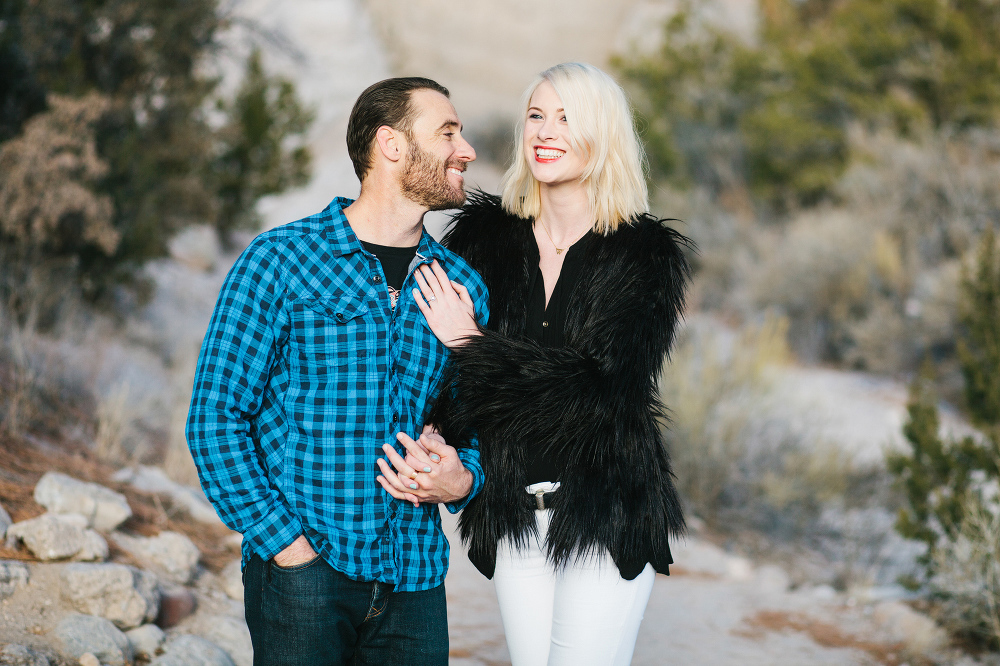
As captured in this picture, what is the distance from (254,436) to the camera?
186 cm

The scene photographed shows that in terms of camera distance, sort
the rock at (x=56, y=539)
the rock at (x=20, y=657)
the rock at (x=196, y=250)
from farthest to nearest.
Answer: the rock at (x=196, y=250), the rock at (x=56, y=539), the rock at (x=20, y=657)

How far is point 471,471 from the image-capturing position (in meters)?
2.07

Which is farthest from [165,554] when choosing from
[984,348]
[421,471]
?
[984,348]

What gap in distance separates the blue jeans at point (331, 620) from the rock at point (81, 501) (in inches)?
84.9

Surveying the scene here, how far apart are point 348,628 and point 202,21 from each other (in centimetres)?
770

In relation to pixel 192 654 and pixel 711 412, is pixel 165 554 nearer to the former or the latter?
pixel 192 654

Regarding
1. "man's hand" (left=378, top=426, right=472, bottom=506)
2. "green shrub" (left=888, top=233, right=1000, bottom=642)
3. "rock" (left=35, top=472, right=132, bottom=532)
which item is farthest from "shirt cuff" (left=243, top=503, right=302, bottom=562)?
"green shrub" (left=888, top=233, right=1000, bottom=642)

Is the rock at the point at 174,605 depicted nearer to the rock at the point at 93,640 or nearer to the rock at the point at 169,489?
the rock at the point at 93,640

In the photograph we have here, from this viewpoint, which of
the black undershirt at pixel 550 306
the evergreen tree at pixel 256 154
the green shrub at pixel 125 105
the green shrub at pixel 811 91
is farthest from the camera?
the green shrub at pixel 811 91

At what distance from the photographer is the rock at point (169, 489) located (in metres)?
4.48

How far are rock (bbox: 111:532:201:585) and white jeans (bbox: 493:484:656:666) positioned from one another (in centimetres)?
198

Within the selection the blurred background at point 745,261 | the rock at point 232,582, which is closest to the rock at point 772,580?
the blurred background at point 745,261

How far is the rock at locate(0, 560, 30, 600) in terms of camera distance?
288 cm

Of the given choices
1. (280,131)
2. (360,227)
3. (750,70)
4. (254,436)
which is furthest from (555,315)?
(750,70)
